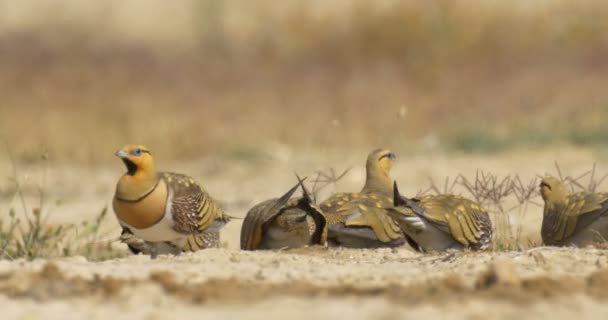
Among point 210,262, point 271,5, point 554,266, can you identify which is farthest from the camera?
point 271,5

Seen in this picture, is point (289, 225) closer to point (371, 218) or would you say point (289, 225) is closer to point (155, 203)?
point (371, 218)

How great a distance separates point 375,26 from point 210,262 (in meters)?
13.4

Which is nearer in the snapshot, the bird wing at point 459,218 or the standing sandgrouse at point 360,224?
the bird wing at point 459,218

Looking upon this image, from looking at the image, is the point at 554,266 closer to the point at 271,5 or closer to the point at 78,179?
the point at 78,179

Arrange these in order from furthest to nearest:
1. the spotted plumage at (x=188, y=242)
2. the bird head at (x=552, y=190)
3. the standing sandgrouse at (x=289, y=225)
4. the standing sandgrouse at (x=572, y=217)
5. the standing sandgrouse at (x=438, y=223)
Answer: the bird head at (x=552, y=190)
the spotted plumage at (x=188, y=242)
the standing sandgrouse at (x=289, y=225)
the standing sandgrouse at (x=572, y=217)
the standing sandgrouse at (x=438, y=223)

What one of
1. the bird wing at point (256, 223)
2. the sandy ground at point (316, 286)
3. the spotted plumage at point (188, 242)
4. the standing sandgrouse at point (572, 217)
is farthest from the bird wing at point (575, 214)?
the spotted plumage at point (188, 242)

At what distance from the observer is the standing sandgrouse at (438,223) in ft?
22.3

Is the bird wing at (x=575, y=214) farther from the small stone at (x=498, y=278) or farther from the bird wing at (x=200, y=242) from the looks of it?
the small stone at (x=498, y=278)

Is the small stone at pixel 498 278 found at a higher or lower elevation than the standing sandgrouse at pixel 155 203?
lower

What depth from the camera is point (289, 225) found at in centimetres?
719

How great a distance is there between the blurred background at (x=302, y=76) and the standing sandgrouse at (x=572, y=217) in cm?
772

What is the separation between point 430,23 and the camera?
750 inches

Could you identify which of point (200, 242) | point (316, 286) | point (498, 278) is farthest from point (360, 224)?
point (498, 278)

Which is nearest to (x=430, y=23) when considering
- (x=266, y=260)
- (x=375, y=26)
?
(x=375, y=26)
